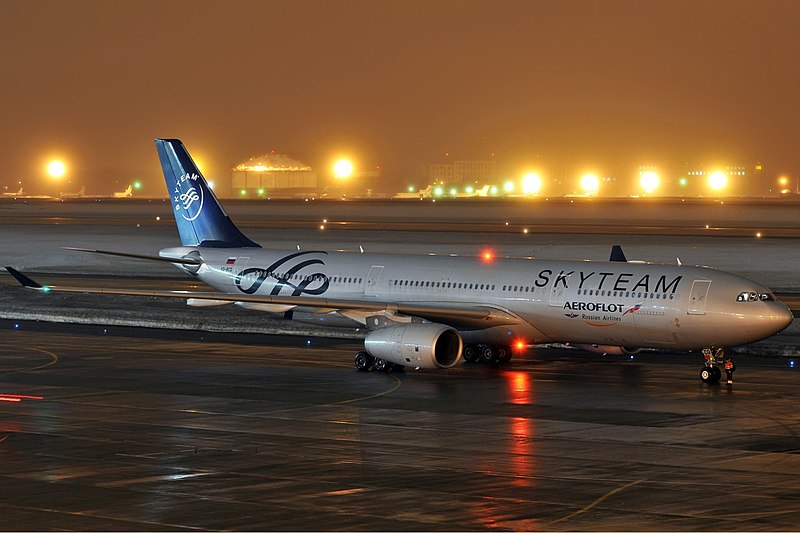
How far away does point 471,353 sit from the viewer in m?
45.6

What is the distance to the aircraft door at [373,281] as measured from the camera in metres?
47.9

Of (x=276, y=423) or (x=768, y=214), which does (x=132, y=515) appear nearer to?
(x=276, y=423)

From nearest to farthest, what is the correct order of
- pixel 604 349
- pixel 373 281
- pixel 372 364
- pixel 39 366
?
pixel 372 364
pixel 39 366
pixel 604 349
pixel 373 281

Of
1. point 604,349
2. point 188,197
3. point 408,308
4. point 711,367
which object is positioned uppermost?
point 188,197

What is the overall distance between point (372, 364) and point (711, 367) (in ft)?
35.3

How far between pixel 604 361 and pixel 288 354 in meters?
11.2

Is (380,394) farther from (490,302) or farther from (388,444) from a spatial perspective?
(388,444)

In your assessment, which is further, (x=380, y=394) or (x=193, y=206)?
(x=193, y=206)

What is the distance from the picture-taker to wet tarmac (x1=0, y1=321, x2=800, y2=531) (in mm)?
23000

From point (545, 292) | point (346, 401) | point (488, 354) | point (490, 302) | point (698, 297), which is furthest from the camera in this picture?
point (488, 354)

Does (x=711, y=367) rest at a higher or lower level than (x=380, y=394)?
higher

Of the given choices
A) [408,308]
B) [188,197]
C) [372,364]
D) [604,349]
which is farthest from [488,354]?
[188,197]

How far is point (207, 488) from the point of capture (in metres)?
25.1

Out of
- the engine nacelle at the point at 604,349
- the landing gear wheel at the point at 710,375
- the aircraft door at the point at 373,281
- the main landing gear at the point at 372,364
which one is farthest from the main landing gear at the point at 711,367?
the aircraft door at the point at 373,281
